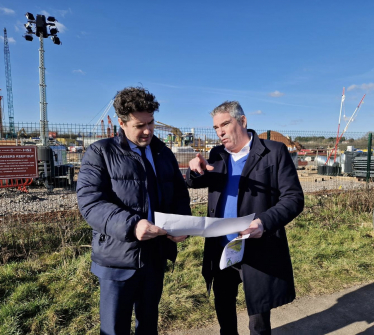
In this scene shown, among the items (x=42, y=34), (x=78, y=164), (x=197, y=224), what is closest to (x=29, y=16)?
(x=42, y=34)

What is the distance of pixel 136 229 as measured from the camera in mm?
1512

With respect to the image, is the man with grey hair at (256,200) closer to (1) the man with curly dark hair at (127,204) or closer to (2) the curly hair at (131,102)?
(1) the man with curly dark hair at (127,204)

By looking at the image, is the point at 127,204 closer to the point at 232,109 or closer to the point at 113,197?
the point at 113,197

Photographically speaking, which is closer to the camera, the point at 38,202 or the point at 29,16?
the point at 38,202

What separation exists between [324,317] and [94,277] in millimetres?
2602

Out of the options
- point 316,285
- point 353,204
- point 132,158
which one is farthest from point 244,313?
point 353,204

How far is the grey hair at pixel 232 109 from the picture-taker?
2104 millimetres

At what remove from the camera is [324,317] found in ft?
9.46

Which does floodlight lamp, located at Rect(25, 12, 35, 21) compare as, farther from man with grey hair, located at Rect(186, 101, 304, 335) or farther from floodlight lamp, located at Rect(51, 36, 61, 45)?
man with grey hair, located at Rect(186, 101, 304, 335)

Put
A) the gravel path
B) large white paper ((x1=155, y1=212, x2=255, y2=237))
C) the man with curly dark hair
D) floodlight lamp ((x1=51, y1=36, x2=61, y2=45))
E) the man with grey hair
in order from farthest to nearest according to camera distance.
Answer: floodlight lamp ((x1=51, y1=36, x2=61, y2=45)), the gravel path, the man with grey hair, the man with curly dark hair, large white paper ((x1=155, y1=212, x2=255, y2=237))

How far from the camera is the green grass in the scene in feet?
8.87

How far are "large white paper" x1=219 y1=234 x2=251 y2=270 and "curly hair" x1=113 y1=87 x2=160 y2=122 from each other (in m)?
0.99

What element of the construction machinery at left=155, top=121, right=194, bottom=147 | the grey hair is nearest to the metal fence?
the construction machinery at left=155, top=121, right=194, bottom=147

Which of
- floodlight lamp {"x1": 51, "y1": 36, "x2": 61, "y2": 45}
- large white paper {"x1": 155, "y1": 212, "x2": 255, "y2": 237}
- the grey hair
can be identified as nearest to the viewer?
large white paper {"x1": 155, "y1": 212, "x2": 255, "y2": 237}
